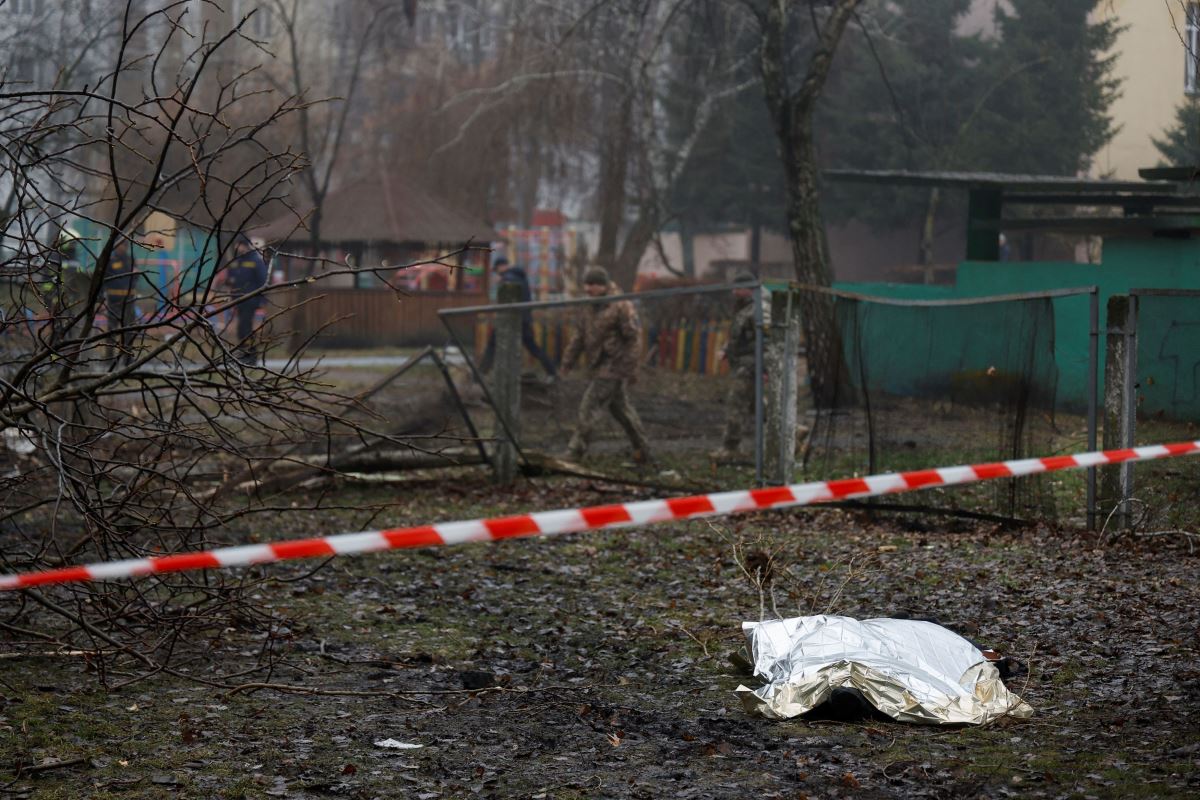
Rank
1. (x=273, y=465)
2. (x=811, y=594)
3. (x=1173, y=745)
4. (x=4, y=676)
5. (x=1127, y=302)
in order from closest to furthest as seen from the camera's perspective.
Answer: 1. (x=1173, y=745)
2. (x=4, y=676)
3. (x=811, y=594)
4. (x=1127, y=302)
5. (x=273, y=465)

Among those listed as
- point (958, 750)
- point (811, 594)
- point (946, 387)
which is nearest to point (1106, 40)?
point (946, 387)

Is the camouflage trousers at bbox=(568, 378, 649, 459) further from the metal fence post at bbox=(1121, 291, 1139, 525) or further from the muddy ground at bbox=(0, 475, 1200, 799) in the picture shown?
the metal fence post at bbox=(1121, 291, 1139, 525)

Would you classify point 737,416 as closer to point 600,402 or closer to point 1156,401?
point 600,402

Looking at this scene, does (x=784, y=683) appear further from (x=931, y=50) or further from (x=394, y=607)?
(x=931, y=50)

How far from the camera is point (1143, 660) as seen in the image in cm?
596

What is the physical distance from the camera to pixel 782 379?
10664 millimetres

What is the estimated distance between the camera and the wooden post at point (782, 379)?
34.7 ft

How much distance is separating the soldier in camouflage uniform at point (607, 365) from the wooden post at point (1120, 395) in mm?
4604

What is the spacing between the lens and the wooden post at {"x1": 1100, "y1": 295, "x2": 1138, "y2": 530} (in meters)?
8.54

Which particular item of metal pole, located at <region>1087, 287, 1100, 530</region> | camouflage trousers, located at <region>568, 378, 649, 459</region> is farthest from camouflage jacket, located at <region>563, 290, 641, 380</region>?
metal pole, located at <region>1087, 287, 1100, 530</region>

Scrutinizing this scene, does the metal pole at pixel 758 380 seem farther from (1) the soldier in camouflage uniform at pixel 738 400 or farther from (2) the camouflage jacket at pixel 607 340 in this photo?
(2) the camouflage jacket at pixel 607 340

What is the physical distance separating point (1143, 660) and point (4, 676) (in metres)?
4.83

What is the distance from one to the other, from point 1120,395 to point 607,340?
5.09 meters

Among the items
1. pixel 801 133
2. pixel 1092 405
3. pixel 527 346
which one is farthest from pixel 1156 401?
pixel 801 133
